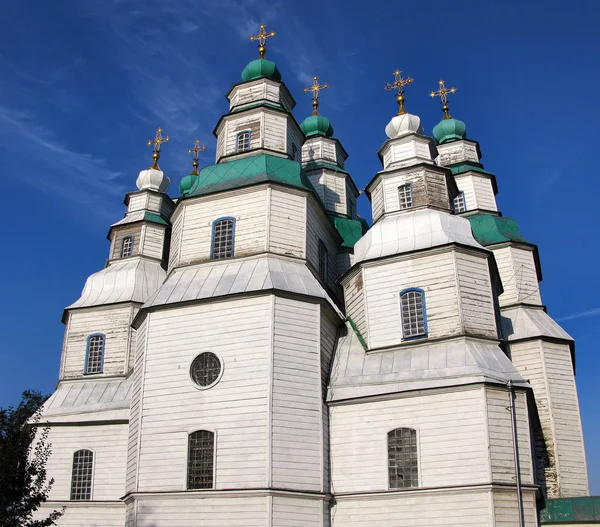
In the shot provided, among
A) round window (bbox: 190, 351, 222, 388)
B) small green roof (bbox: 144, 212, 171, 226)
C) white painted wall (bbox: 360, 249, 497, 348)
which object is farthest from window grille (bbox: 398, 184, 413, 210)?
small green roof (bbox: 144, 212, 171, 226)

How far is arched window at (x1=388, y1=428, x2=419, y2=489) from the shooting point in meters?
16.4

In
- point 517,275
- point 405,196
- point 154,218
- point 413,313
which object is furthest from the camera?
point 154,218

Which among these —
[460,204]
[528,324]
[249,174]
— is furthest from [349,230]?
[528,324]

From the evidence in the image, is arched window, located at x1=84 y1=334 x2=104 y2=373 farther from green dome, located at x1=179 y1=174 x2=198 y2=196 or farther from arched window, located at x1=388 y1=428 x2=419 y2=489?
arched window, located at x1=388 y1=428 x2=419 y2=489

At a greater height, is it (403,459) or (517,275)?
(517,275)

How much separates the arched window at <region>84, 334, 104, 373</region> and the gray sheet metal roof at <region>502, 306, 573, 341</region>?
47.4 ft

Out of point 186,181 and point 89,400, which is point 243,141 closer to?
point 186,181

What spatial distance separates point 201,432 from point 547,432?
12.2 meters

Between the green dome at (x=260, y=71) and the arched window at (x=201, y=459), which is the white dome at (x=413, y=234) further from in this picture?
the green dome at (x=260, y=71)

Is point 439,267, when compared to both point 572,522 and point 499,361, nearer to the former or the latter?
point 499,361

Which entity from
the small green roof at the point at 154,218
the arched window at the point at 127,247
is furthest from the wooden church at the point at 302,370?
the small green roof at the point at 154,218

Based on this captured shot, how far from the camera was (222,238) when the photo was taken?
20.4m

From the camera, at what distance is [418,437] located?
1666 cm

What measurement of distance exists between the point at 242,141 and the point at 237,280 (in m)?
6.93
